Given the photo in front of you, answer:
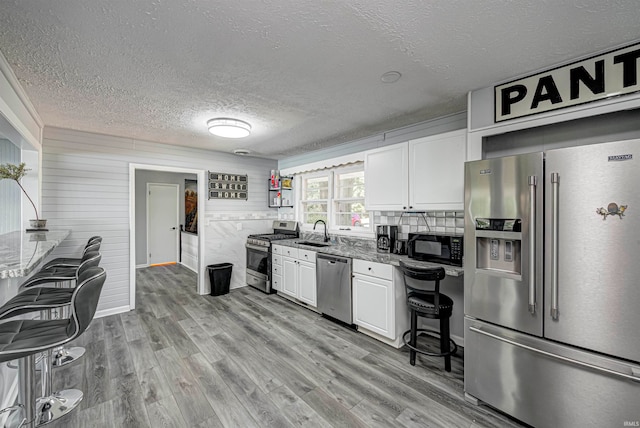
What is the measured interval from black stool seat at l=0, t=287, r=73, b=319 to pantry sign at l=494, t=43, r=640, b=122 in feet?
11.3

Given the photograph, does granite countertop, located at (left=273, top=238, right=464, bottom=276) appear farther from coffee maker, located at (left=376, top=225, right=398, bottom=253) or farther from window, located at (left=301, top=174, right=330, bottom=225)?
window, located at (left=301, top=174, right=330, bottom=225)

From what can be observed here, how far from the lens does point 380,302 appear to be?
2889 millimetres

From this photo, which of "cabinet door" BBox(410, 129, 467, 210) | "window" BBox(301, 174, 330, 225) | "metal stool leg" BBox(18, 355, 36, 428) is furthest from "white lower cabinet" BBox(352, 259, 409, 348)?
"metal stool leg" BBox(18, 355, 36, 428)

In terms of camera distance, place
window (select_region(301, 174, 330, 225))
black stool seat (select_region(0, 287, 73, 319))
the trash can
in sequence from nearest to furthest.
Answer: black stool seat (select_region(0, 287, 73, 319)), the trash can, window (select_region(301, 174, 330, 225))

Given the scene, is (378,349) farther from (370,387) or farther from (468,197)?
(468,197)

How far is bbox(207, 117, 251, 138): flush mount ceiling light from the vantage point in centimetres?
304

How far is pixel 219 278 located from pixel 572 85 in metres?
4.77

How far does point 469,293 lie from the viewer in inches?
82.2

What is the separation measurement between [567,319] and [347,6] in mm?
2190

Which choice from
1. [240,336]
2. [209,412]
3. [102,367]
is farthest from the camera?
[240,336]

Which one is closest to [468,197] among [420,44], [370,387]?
[420,44]

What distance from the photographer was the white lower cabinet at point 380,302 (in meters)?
2.79

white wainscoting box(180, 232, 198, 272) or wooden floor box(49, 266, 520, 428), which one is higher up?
white wainscoting box(180, 232, 198, 272)

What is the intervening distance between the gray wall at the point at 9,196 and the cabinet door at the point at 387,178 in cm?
434
